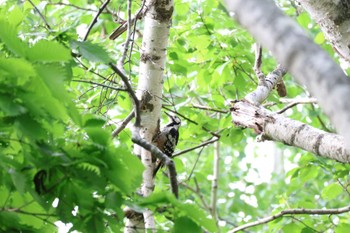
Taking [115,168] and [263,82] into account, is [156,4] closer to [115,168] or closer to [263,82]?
[263,82]

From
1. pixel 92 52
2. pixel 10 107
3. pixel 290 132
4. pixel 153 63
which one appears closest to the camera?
pixel 10 107

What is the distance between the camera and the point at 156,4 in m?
2.81

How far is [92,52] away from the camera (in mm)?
1838

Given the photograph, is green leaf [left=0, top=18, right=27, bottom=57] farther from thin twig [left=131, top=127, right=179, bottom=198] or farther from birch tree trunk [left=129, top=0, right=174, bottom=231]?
birch tree trunk [left=129, top=0, right=174, bottom=231]

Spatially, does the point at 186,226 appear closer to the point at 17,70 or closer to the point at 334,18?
the point at 17,70

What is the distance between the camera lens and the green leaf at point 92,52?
71.3 inches

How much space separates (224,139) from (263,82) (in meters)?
0.72

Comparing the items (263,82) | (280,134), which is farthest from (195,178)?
(280,134)

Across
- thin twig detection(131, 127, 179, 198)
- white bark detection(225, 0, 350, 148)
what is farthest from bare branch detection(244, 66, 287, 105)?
white bark detection(225, 0, 350, 148)

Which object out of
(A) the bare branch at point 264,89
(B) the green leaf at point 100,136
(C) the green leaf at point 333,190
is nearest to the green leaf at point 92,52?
(B) the green leaf at point 100,136

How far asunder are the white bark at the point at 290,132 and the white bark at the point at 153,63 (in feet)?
1.14

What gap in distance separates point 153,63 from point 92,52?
3.21 ft

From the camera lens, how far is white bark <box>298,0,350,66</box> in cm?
204

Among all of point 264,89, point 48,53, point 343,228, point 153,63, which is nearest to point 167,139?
point 153,63
